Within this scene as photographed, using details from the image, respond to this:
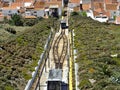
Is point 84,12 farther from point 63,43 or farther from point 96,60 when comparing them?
point 96,60

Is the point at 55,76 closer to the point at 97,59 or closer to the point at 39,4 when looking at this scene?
the point at 97,59

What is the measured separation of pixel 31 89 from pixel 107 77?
4.41 meters

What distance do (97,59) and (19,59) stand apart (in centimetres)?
560

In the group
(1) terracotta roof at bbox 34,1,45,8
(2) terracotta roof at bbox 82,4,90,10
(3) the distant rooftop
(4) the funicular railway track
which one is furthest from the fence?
(1) terracotta roof at bbox 34,1,45,8

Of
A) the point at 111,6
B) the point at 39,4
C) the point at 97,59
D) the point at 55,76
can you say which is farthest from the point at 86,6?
the point at 55,76

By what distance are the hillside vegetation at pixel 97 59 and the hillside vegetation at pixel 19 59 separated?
330cm

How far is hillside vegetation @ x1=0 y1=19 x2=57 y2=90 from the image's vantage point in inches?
899

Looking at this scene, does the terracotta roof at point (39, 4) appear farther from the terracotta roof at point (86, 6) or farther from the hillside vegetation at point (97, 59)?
the hillside vegetation at point (97, 59)

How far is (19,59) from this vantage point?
2862cm

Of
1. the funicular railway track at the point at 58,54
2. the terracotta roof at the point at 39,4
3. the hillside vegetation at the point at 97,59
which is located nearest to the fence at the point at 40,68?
the funicular railway track at the point at 58,54

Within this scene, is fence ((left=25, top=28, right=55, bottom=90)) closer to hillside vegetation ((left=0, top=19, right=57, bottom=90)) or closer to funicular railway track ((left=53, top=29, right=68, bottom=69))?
hillside vegetation ((left=0, top=19, right=57, bottom=90))

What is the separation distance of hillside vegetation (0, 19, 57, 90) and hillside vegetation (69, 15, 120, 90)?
3302 millimetres

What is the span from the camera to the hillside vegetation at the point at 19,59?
22.8 metres

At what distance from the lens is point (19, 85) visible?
2253 cm
